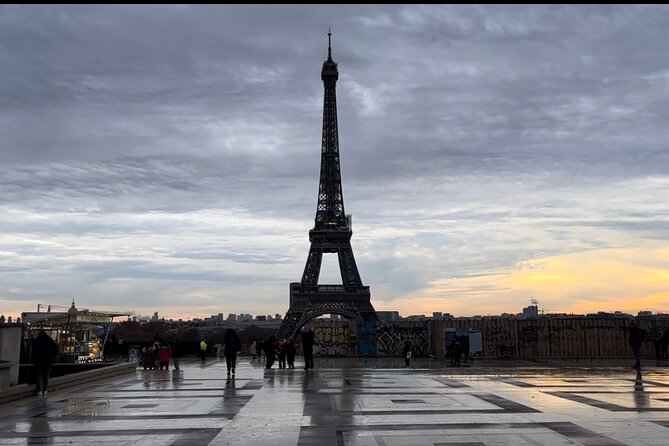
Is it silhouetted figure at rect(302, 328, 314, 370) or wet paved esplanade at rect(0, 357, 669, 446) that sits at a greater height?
silhouetted figure at rect(302, 328, 314, 370)

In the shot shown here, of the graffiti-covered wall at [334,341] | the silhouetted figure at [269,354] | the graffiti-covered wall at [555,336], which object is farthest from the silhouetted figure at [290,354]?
the graffiti-covered wall at [334,341]

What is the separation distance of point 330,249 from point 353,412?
77997mm

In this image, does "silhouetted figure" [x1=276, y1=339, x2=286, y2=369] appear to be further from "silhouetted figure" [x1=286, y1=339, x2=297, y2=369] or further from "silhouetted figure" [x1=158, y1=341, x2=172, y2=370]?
"silhouetted figure" [x1=158, y1=341, x2=172, y2=370]

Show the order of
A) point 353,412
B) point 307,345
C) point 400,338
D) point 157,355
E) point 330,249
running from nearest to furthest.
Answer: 1. point 353,412
2. point 307,345
3. point 157,355
4. point 400,338
5. point 330,249

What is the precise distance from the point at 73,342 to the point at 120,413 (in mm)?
21889

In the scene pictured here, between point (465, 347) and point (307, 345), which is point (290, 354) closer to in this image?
point (307, 345)

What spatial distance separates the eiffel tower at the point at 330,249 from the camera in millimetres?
83438

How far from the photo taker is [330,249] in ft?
299

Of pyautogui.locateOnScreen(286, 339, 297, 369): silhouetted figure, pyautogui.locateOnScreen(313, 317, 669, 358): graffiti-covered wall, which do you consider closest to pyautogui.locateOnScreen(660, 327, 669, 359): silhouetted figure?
pyautogui.locateOnScreen(313, 317, 669, 358): graffiti-covered wall

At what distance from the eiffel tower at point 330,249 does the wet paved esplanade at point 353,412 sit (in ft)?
203

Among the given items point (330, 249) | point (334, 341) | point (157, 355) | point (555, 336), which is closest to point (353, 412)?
point (157, 355)

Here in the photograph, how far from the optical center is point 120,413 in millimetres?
13633

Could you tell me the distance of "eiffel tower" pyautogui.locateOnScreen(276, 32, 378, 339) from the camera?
83.4 metres

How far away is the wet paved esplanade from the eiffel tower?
203ft
